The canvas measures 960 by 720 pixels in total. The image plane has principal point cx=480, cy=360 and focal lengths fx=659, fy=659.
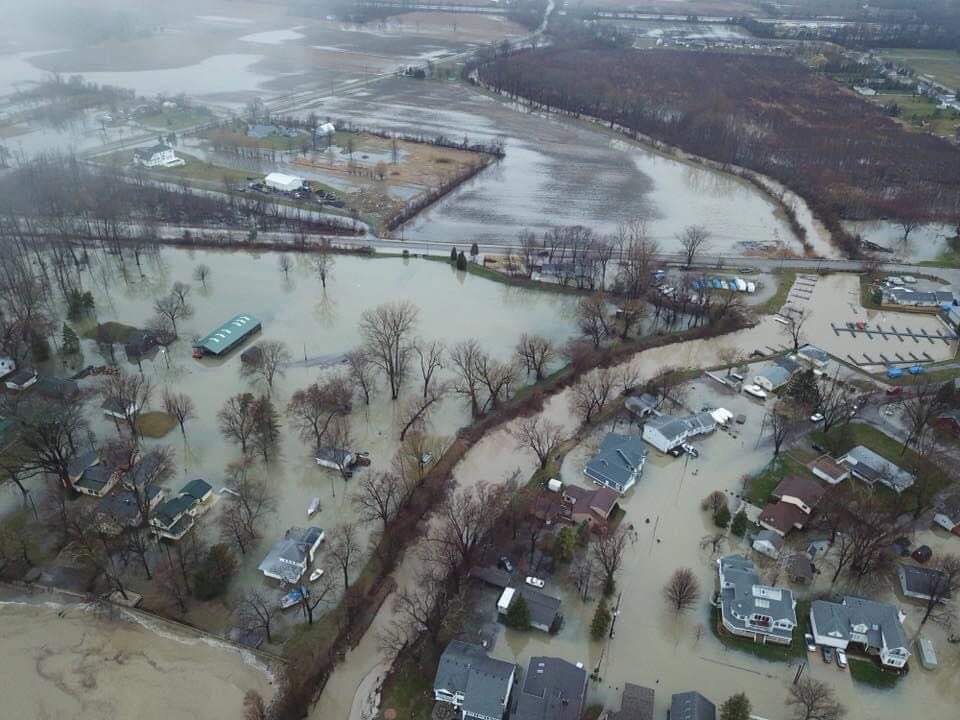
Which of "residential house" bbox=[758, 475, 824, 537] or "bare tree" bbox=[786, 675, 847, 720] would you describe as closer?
"bare tree" bbox=[786, 675, 847, 720]

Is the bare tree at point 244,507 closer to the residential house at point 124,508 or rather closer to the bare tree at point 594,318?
the residential house at point 124,508

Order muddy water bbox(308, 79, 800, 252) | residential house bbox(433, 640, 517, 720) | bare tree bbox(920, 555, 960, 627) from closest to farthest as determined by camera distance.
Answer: residential house bbox(433, 640, 517, 720) → bare tree bbox(920, 555, 960, 627) → muddy water bbox(308, 79, 800, 252)

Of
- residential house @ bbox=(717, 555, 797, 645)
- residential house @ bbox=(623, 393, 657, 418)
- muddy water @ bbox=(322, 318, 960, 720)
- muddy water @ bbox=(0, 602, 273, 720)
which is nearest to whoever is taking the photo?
muddy water @ bbox=(0, 602, 273, 720)

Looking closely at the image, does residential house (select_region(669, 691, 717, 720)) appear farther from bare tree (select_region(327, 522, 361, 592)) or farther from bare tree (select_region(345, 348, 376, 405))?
bare tree (select_region(345, 348, 376, 405))

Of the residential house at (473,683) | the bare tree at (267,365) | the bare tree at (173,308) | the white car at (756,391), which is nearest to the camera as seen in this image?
the residential house at (473,683)

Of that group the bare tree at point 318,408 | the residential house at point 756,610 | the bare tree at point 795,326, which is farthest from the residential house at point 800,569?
the bare tree at point 318,408

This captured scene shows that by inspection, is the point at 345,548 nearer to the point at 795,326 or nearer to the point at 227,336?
the point at 227,336

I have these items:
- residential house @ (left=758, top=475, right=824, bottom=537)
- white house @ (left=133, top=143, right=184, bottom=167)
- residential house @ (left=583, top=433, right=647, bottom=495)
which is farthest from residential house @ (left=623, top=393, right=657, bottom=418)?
white house @ (left=133, top=143, right=184, bottom=167)
